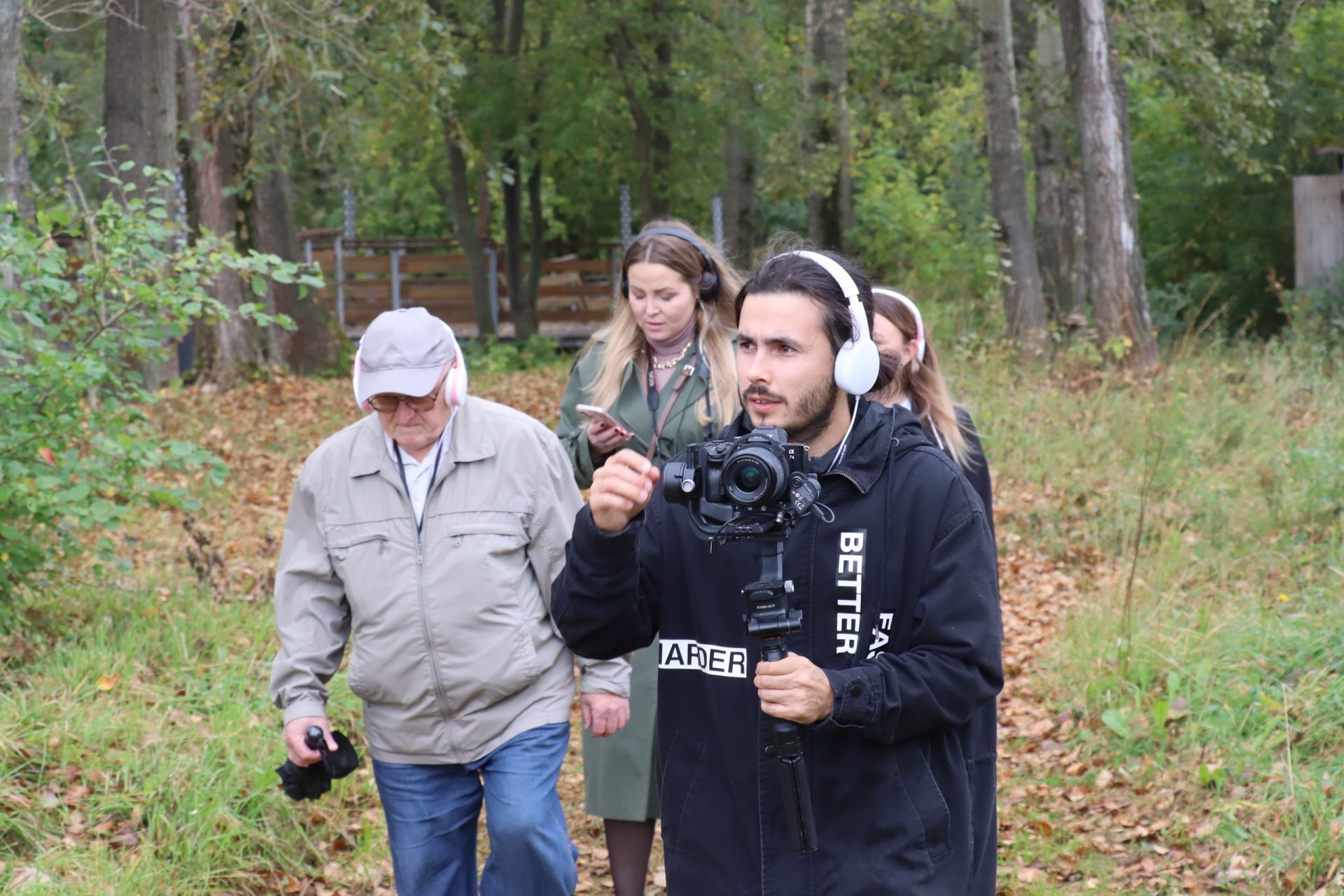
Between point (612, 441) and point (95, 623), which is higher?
point (612, 441)

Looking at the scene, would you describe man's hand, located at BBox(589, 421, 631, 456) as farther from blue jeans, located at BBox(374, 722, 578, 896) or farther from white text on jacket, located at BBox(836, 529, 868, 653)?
white text on jacket, located at BBox(836, 529, 868, 653)

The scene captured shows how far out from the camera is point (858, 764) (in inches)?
104

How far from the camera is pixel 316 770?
394cm

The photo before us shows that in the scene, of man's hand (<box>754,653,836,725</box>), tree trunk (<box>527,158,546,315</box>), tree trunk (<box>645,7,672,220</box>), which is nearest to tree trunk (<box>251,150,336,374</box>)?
tree trunk (<box>645,7,672,220</box>)

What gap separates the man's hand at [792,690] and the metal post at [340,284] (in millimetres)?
27769

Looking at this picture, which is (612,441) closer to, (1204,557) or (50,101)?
(1204,557)

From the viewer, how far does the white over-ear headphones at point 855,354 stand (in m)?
2.69

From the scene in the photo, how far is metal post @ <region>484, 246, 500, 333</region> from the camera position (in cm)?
3048

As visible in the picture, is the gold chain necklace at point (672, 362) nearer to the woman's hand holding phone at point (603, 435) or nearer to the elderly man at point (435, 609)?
the woman's hand holding phone at point (603, 435)

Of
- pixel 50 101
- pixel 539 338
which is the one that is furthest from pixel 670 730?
pixel 539 338

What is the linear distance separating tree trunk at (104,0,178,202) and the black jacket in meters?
9.87

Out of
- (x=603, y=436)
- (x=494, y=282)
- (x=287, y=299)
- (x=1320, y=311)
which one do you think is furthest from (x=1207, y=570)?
(x=494, y=282)

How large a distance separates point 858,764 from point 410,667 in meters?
1.62

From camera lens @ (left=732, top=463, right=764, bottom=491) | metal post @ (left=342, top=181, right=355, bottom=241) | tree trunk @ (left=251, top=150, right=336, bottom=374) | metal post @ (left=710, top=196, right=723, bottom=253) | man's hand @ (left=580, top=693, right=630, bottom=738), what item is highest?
metal post @ (left=342, top=181, right=355, bottom=241)
